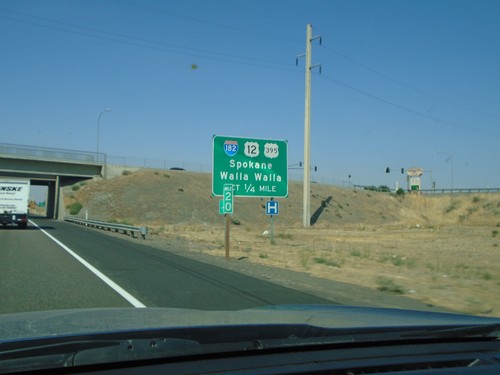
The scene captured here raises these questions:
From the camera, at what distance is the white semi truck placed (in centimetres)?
4538

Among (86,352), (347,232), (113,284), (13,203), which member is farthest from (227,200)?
(347,232)

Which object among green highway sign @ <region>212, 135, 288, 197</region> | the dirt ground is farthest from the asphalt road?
green highway sign @ <region>212, 135, 288, 197</region>

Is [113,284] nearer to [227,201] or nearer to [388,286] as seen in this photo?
[388,286]

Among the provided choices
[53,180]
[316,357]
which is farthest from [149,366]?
[53,180]

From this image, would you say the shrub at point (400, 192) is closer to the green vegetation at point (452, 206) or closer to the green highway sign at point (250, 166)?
the green vegetation at point (452, 206)

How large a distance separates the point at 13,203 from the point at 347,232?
3193cm

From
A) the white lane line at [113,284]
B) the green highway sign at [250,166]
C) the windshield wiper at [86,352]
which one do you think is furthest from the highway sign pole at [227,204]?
the windshield wiper at [86,352]

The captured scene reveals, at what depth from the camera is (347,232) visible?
57156 millimetres

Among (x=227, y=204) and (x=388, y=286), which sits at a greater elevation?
(x=227, y=204)

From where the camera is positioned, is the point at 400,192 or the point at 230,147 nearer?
the point at 230,147

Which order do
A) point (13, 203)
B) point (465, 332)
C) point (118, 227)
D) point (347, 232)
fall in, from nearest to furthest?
point (465, 332)
point (118, 227)
point (13, 203)
point (347, 232)

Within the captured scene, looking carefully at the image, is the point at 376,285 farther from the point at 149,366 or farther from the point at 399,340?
the point at 149,366

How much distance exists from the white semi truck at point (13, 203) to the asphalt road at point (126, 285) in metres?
25.8

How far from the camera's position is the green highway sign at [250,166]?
1035 inches
